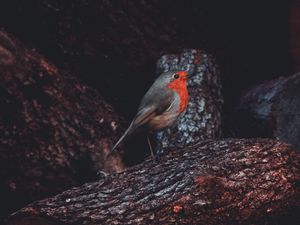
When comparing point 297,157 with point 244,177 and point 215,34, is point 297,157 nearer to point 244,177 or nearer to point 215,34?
point 244,177

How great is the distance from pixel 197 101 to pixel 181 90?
1.61 feet

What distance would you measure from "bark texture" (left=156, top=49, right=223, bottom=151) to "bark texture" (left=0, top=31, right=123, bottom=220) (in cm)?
64

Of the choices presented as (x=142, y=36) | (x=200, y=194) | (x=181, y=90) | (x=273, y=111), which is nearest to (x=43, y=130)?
(x=181, y=90)

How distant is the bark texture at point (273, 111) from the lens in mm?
4922

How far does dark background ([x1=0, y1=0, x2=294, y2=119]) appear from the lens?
562 centimetres

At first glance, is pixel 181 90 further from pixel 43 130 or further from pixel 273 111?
pixel 43 130

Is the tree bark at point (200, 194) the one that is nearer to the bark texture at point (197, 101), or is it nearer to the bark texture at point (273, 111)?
the bark texture at point (273, 111)

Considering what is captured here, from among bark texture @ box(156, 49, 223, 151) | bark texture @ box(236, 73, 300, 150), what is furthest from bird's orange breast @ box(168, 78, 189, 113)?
bark texture @ box(236, 73, 300, 150)

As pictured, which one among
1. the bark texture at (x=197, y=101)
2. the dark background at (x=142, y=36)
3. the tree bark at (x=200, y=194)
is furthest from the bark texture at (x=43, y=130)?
the tree bark at (x=200, y=194)

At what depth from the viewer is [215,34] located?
6.18m

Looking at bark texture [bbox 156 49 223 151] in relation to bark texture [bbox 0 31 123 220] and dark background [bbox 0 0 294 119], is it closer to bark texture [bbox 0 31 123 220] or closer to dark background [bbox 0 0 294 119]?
dark background [bbox 0 0 294 119]

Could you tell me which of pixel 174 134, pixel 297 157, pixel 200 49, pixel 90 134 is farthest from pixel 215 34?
pixel 297 157

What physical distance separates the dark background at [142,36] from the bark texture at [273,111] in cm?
39

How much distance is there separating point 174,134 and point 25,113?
1.43 meters
